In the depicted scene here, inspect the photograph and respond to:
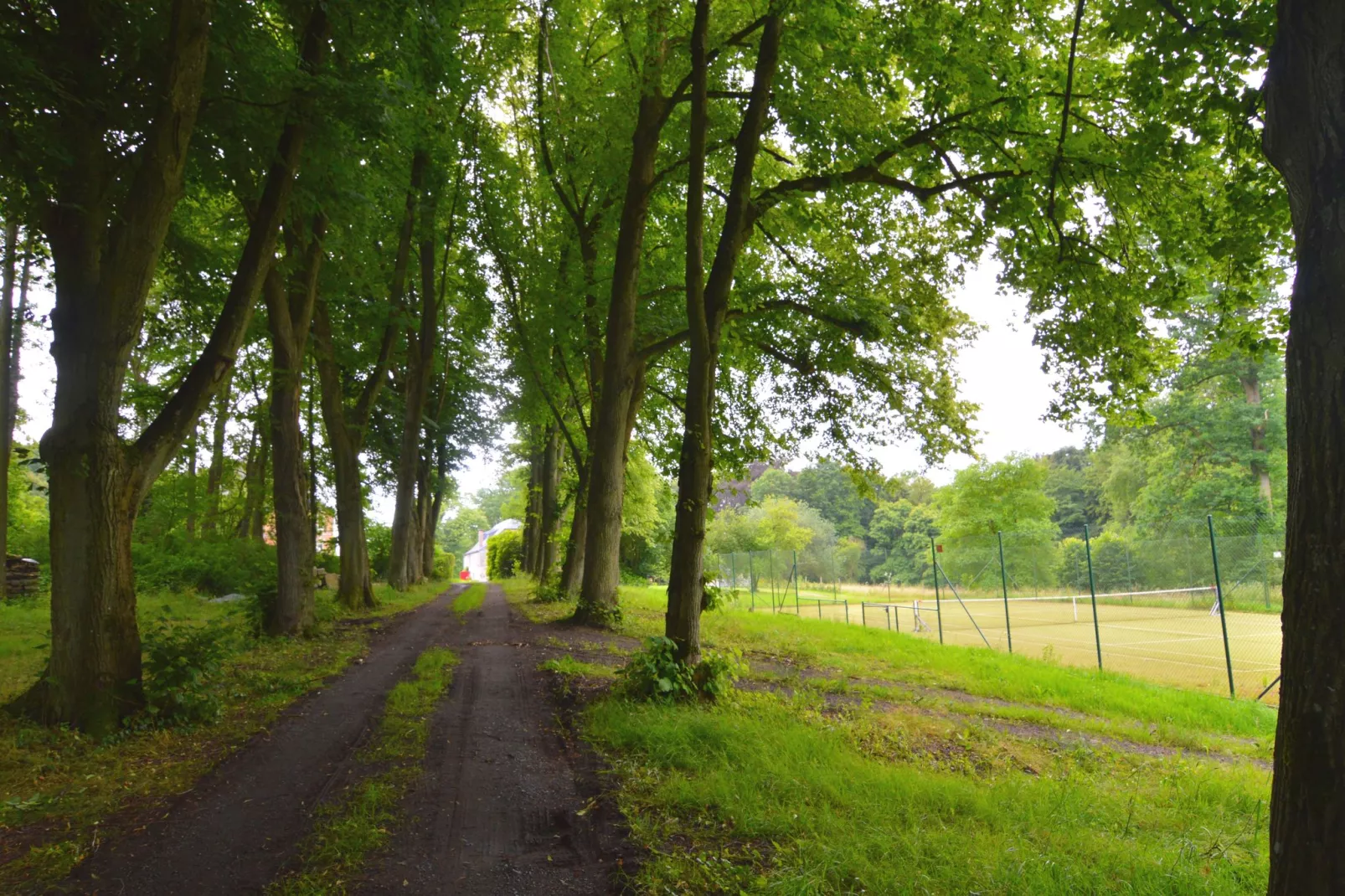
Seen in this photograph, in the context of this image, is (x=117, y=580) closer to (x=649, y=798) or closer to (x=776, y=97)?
(x=649, y=798)

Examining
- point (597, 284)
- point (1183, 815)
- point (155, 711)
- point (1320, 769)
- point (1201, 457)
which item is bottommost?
point (1183, 815)

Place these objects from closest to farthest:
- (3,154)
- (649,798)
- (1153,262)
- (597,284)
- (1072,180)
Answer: (649,798) < (3,154) < (1072,180) < (1153,262) < (597,284)

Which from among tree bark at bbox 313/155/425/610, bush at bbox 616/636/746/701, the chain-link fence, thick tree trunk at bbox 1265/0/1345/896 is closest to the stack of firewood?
tree bark at bbox 313/155/425/610

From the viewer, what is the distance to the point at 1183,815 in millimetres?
4906

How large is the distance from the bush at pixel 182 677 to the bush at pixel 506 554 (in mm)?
37592

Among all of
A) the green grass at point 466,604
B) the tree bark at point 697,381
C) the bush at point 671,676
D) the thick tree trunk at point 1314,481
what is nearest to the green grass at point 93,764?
the bush at point 671,676

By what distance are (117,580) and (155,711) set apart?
1.16 meters

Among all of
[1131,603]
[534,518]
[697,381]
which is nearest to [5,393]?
[697,381]

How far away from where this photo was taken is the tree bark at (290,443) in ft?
37.1

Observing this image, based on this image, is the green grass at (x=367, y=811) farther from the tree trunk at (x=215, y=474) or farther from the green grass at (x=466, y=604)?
the tree trunk at (x=215, y=474)

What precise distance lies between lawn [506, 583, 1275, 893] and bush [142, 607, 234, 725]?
136 inches

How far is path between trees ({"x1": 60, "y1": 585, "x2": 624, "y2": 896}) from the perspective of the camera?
3627 mm

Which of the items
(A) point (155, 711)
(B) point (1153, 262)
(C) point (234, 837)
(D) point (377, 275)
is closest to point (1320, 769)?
(C) point (234, 837)

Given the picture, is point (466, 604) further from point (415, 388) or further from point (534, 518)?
point (534, 518)
